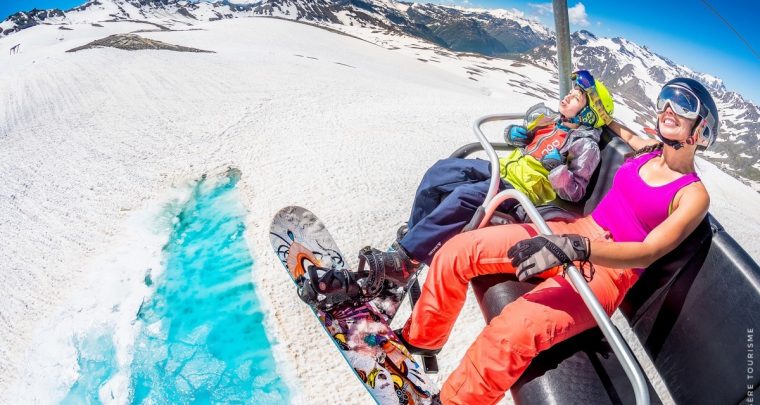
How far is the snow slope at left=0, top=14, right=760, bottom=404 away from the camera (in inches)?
179

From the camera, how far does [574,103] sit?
364cm

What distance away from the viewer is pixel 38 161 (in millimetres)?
8164

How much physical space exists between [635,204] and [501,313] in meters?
1.19

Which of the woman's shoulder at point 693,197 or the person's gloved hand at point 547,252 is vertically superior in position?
the woman's shoulder at point 693,197

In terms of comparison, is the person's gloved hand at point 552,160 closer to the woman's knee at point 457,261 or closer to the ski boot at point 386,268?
the woman's knee at point 457,261

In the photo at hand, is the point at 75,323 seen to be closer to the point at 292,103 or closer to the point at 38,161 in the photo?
the point at 38,161

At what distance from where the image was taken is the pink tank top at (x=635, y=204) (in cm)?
244

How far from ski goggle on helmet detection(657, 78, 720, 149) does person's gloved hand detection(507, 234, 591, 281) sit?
3.55ft

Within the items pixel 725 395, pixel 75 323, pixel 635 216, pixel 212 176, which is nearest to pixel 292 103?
pixel 212 176

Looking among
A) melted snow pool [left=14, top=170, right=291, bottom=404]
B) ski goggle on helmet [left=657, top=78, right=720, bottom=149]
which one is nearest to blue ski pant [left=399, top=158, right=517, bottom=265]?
ski goggle on helmet [left=657, top=78, right=720, bottom=149]

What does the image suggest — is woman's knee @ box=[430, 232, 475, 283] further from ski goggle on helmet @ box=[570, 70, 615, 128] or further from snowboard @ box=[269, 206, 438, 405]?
ski goggle on helmet @ box=[570, 70, 615, 128]

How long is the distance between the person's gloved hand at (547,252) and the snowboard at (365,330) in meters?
1.31

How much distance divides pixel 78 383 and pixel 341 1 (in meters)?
211

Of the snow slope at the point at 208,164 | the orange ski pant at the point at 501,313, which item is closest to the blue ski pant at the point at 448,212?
the orange ski pant at the point at 501,313
